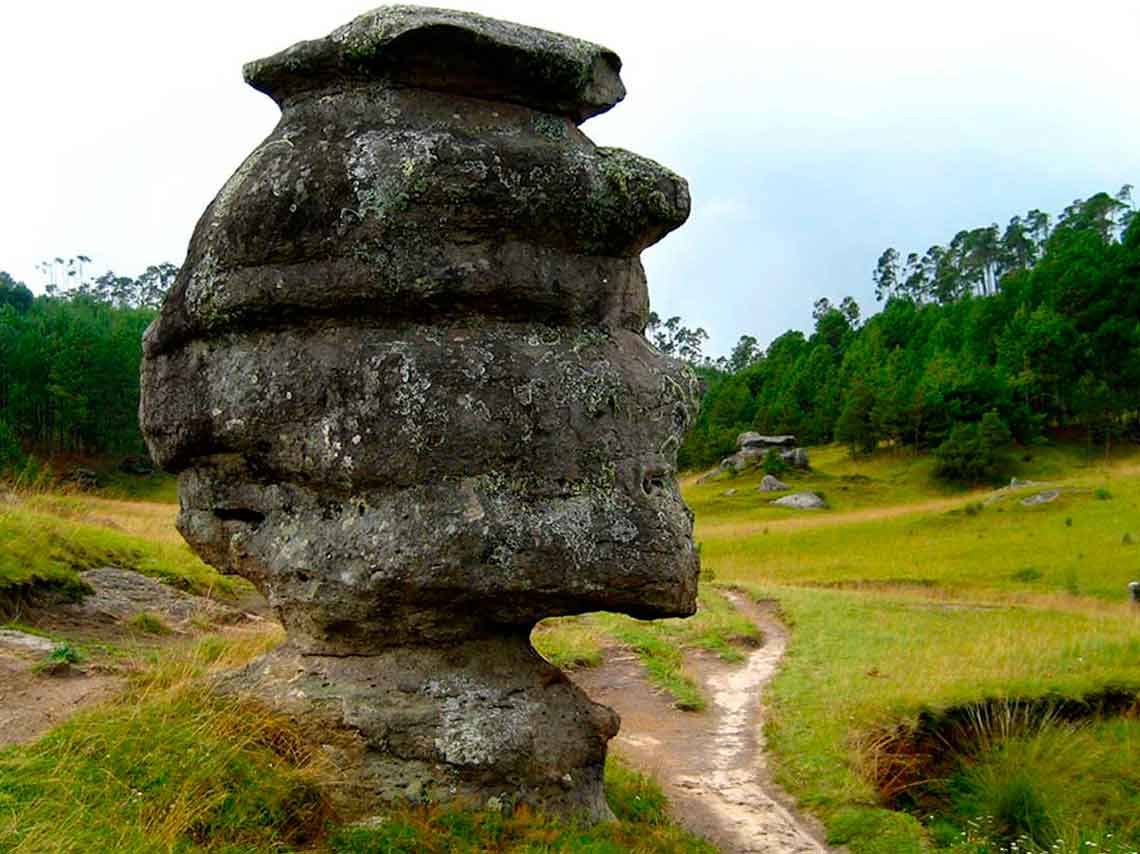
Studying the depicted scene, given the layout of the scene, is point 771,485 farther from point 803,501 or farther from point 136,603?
point 136,603

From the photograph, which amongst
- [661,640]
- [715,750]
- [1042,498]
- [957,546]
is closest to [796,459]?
[1042,498]

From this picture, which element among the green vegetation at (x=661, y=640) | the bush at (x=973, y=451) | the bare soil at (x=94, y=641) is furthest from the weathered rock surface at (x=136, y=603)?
the bush at (x=973, y=451)

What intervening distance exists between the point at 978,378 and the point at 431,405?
66.3 metres

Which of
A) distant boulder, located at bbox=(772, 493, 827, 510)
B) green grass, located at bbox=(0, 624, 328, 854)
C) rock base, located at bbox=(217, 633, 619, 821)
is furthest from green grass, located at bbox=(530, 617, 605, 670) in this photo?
distant boulder, located at bbox=(772, 493, 827, 510)

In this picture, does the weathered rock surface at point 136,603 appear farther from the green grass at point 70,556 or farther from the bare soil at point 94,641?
the green grass at point 70,556

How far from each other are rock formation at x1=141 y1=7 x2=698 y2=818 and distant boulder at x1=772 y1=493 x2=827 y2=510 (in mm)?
47689

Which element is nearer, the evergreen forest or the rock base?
the rock base

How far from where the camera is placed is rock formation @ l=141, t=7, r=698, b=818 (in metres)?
8.42

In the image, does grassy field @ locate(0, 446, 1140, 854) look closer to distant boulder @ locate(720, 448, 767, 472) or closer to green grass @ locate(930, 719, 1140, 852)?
green grass @ locate(930, 719, 1140, 852)

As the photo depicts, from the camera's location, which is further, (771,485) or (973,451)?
(771,485)

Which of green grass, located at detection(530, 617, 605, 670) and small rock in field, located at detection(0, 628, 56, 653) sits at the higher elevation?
small rock in field, located at detection(0, 628, 56, 653)

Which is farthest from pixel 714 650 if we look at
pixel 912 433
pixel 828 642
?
pixel 912 433

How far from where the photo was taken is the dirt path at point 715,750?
1049cm

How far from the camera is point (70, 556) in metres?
16.3
